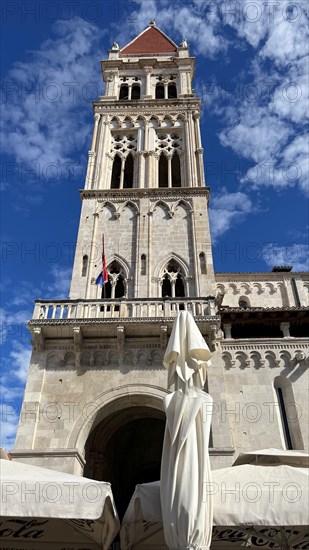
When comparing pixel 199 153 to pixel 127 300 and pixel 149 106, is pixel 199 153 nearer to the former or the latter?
pixel 149 106

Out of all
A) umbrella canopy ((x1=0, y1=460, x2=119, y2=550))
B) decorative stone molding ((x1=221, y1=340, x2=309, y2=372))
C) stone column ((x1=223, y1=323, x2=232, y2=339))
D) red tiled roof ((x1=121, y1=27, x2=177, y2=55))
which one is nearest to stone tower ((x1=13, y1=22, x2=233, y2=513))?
decorative stone molding ((x1=221, y1=340, x2=309, y2=372))

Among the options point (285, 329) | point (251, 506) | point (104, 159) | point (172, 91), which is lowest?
point (251, 506)

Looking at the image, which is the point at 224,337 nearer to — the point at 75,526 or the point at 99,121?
the point at 75,526

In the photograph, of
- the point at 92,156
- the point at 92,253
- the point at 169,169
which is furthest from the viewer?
the point at 92,156

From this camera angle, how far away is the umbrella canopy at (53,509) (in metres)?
6.90

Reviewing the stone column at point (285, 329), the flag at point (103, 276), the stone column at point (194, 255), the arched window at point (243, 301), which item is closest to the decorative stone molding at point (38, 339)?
the flag at point (103, 276)

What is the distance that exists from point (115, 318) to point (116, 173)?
36.7 ft

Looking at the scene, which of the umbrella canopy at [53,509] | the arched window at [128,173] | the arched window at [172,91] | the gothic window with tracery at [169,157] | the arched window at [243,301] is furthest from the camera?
the arched window at [172,91]

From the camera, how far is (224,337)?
16734 mm

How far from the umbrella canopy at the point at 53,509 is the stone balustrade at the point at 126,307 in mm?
7822

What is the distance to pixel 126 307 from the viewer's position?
52.7 feet

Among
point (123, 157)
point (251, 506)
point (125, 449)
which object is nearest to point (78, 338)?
point (125, 449)

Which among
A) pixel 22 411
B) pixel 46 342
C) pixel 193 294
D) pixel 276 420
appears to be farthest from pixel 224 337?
pixel 22 411

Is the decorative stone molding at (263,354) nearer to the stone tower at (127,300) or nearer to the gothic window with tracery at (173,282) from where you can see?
the stone tower at (127,300)
